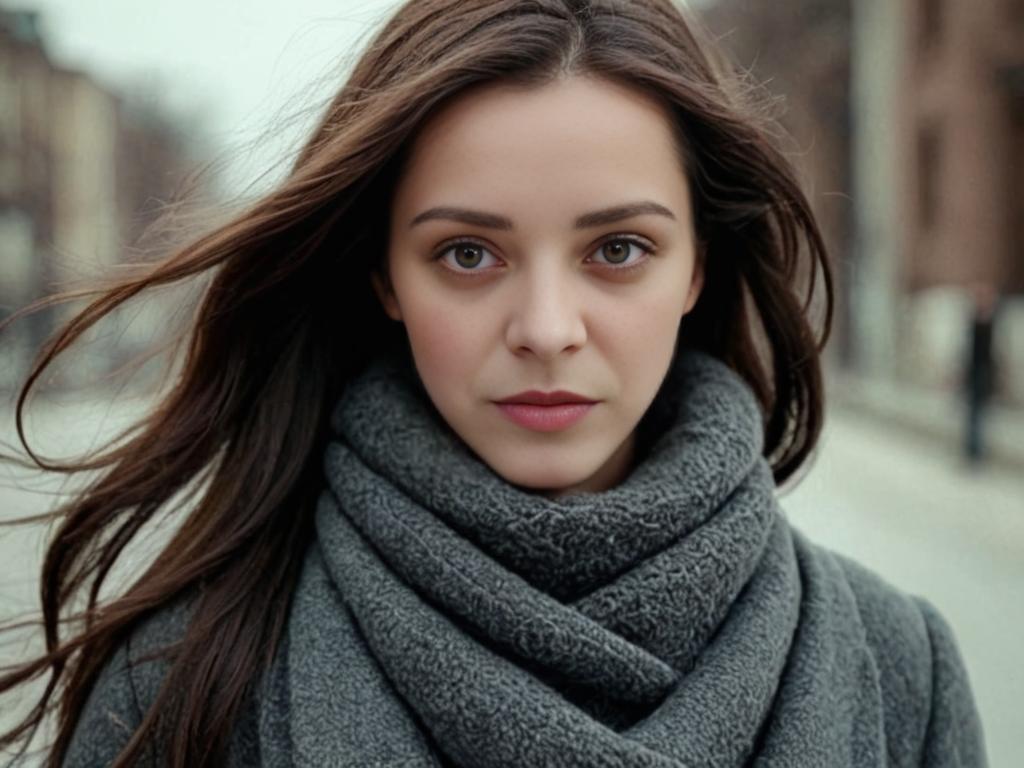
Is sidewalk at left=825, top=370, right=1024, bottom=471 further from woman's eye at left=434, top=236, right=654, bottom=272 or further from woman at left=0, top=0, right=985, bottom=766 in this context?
woman's eye at left=434, top=236, right=654, bottom=272

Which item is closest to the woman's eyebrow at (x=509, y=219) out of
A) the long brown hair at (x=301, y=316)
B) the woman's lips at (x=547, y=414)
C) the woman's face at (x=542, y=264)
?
the woman's face at (x=542, y=264)

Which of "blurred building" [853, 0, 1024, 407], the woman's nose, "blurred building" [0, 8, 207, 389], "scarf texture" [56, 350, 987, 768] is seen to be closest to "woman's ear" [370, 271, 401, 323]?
"scarf texture" [56, 350, 987, 768]

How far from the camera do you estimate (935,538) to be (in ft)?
26.4

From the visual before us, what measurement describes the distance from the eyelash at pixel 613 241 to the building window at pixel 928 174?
20178 millimetres

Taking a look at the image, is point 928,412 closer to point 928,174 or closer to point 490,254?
point 928,174

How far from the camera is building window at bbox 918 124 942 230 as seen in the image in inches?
800

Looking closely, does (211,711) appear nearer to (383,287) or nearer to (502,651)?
(502,651)

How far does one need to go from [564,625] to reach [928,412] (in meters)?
→ 16.2

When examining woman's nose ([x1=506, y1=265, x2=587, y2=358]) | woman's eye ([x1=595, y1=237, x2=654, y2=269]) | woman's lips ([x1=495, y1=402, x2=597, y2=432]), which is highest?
woman's eye ([x1=595, y1=237, x2=654, y2=269])

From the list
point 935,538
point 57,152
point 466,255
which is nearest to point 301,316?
point 466,255

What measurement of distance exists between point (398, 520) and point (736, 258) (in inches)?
28.1

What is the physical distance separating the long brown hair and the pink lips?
0.37 m

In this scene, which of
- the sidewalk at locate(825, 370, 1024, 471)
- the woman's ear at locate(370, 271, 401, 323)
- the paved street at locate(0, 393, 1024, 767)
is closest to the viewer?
the woman's ear at locate(370, 271, 401, 323)

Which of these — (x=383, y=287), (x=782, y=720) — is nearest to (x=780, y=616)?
(x=782, y=720)
